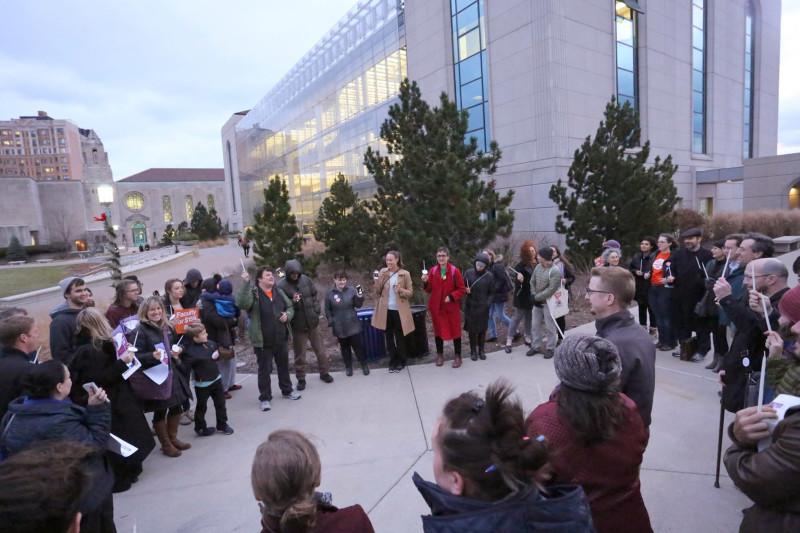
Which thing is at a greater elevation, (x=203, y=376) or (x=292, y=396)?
(x=203, y=376)

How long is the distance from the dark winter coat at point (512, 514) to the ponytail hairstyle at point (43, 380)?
97.4 inches

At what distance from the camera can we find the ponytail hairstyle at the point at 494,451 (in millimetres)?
1342

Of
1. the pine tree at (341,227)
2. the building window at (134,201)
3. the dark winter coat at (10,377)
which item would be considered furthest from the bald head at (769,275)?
the building window at (134,201)

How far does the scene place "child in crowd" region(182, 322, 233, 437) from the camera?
4.78 meters

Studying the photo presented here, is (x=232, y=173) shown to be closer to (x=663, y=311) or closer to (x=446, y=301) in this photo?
(x=446, y=301)

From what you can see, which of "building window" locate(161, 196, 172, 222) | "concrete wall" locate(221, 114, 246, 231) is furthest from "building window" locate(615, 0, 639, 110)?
"building window" locate(161, 196, 172, 222)

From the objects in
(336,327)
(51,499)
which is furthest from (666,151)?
(51,499)

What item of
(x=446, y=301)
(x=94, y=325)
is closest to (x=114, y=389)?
(x=94, y=325)

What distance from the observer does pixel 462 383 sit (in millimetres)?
5914

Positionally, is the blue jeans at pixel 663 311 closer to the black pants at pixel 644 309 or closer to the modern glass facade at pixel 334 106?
the black pants at pixel 644 309

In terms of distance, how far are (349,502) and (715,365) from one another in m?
5.13

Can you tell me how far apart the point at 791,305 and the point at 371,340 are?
222 inches

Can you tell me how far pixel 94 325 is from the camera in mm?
3840

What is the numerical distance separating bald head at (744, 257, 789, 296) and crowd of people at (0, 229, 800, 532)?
1 centimetres
